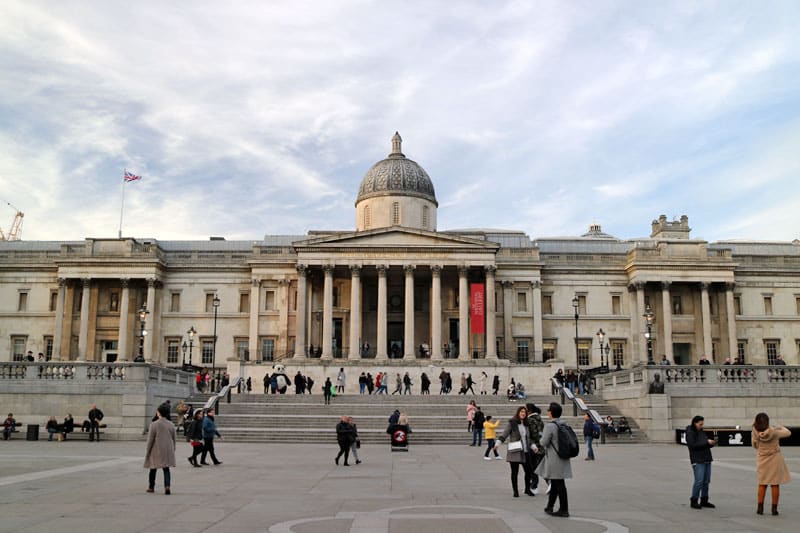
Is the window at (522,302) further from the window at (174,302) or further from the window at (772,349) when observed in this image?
the window at (174,302)

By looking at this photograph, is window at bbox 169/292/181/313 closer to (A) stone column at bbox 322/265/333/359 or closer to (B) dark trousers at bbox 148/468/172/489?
(A) stone column at bbox 322/265/333/359

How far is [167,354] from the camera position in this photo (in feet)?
225

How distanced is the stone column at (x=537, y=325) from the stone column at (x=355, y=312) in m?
15.2

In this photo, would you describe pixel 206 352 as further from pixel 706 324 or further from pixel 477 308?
pixel 706 324

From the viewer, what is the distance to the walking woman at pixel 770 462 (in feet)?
46.5

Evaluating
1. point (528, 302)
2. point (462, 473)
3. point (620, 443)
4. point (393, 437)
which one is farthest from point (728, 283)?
point (462, 473)

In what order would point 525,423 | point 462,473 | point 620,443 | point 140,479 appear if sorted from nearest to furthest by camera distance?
point 525,423 < point 140,479 < point 462,473 < point 620,443

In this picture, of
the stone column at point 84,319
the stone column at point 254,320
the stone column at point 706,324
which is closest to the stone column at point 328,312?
the stone column at point 254,320

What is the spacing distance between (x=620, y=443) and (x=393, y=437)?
13.0 m

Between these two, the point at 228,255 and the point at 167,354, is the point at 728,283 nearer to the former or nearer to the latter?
the point at 228,255

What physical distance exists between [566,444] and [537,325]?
53.9 meters

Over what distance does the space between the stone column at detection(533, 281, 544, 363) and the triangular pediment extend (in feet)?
22.4

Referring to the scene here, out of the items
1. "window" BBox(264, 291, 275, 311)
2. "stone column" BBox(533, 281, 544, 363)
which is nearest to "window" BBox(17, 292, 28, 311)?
"window" BBox(264, 291, 275, 311)

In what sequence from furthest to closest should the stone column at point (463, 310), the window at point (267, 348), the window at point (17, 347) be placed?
the window at point (17, 347) < the window at point (267, 348) < the stone column at point (463, 310)
